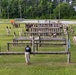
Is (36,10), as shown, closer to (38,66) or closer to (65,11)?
(65,11)

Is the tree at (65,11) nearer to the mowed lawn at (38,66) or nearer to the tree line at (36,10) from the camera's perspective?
the tree line at (36,10)

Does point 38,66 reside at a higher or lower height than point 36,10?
higher

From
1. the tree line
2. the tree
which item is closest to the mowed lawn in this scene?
the tree line

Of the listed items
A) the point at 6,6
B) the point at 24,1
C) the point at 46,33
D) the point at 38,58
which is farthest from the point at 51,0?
the point at 38,58

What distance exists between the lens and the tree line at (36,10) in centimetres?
11784

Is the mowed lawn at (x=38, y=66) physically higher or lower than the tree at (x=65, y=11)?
higher

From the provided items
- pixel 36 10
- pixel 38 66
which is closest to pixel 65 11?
pixel 36 10

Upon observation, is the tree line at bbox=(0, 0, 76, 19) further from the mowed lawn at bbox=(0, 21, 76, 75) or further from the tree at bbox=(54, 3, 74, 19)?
the mowed lawn at bbox=(0, 21, 76, 75)

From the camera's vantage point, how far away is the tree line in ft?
387

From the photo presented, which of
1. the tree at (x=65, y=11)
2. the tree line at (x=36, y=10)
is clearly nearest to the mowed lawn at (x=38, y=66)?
the tree line at (x=36, y=10)

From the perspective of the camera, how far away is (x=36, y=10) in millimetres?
126500

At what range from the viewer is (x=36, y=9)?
416 feet

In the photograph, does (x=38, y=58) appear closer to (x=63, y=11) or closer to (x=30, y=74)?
(x=30, y=74)

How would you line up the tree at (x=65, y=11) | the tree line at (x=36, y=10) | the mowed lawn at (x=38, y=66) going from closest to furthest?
the mowed lawn at (x=38, y=66)
the tree at (x=65, y=11)
the tree line at (x=36, y=10)
